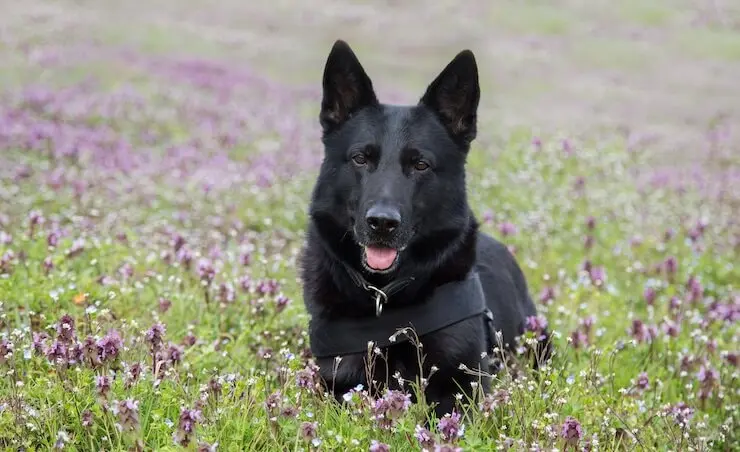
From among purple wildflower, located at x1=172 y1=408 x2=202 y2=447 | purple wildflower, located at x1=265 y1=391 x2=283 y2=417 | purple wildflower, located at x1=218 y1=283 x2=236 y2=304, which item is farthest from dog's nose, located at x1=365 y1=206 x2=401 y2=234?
purple wildflower, located at x1=218 y1=283 x2=236 y2=304

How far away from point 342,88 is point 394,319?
4.85ft

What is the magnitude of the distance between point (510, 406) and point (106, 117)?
12661 mm

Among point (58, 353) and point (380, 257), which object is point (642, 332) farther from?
point (58, 353)

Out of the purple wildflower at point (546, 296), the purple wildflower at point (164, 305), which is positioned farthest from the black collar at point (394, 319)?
the purple wildflower at point (546, 296)

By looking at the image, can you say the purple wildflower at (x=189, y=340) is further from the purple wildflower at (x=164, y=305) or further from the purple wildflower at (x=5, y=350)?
the purple wildflower at (x=5, y=350)

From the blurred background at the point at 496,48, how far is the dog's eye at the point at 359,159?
12356mm

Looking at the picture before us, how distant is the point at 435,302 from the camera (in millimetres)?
4707

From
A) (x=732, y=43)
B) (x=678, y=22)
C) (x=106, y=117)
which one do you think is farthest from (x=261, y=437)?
(x=678, y=22)

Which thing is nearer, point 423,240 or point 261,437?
point 261,437

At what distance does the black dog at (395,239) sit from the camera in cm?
456

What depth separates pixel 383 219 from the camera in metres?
4.39

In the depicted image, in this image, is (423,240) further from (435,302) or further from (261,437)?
(261,437)

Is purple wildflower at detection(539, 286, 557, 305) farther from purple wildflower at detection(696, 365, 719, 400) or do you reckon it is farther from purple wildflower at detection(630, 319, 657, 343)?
purple wildflower at detection(696, 365, 719, 400)

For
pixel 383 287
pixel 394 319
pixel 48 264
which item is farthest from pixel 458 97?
pixel 48 264
